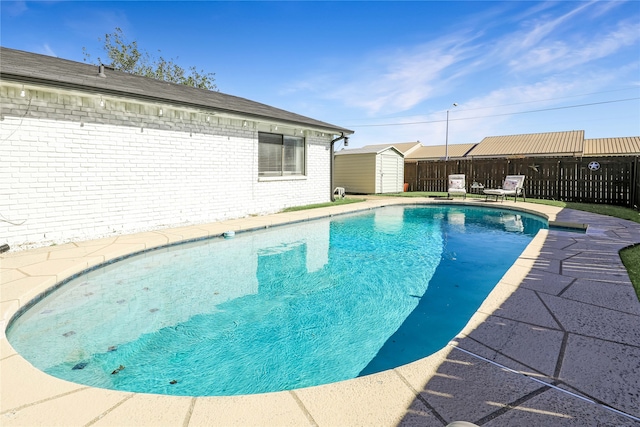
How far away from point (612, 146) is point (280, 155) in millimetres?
29076

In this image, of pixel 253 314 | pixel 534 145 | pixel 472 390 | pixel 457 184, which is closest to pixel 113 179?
pixel 253 314

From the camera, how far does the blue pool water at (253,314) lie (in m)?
2.47

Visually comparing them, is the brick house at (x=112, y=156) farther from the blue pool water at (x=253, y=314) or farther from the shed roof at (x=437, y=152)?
the shed roof at (x=437, y=152)

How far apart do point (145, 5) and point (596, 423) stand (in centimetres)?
1852

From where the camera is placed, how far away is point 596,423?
1459 mm

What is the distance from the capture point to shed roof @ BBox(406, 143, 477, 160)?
108ft

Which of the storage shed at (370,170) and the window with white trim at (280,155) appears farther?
the storage shed at (370,170)

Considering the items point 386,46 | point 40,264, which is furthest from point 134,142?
point 386,46

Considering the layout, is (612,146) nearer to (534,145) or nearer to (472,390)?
(534,145)

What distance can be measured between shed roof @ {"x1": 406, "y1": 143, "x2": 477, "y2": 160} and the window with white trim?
929 inches

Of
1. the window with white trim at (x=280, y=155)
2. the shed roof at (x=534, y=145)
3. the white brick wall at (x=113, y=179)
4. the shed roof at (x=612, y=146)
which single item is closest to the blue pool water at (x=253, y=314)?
the white brick wall at (x=113, y=179)

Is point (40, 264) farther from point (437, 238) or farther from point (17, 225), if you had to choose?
point (437, 238)

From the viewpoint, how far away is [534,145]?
2634cm

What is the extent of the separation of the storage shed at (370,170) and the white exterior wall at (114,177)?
8725mm
